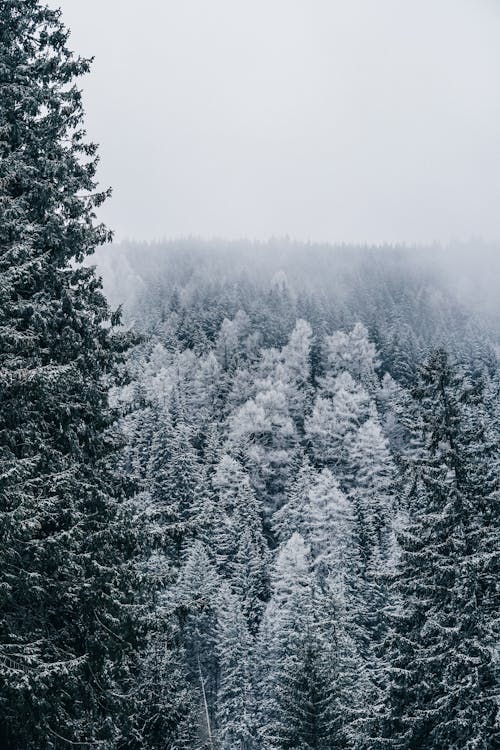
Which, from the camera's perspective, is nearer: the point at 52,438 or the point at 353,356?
the point at 52,438

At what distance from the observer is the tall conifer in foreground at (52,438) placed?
8.77 meters

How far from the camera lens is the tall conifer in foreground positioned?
8766mm

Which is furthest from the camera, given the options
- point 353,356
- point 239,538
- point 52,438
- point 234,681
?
point 353,356

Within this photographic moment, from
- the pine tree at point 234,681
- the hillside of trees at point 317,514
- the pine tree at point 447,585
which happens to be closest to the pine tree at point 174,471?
the hillside of trees at point 317,514

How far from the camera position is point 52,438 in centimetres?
1062

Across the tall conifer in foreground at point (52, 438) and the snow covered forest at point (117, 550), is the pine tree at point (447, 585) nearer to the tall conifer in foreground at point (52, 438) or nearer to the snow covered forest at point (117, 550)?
the snow covered forest at point (117, 550)

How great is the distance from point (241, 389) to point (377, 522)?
39.4m

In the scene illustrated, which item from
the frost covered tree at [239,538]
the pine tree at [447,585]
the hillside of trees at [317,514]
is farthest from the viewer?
the frost covered tree at [239,538]

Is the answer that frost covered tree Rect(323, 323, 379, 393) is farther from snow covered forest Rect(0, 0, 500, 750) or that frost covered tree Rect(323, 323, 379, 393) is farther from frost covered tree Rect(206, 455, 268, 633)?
snow covered forest Rect(0, 0, 500, 750)

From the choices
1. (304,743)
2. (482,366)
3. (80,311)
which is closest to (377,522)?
(304,743)

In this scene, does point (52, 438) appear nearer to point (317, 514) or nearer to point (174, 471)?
point (317, 514)

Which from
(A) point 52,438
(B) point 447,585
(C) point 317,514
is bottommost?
(C) point 317,514

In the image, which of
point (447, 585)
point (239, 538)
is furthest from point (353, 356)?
point (447, 585)

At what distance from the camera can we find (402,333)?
375ft
